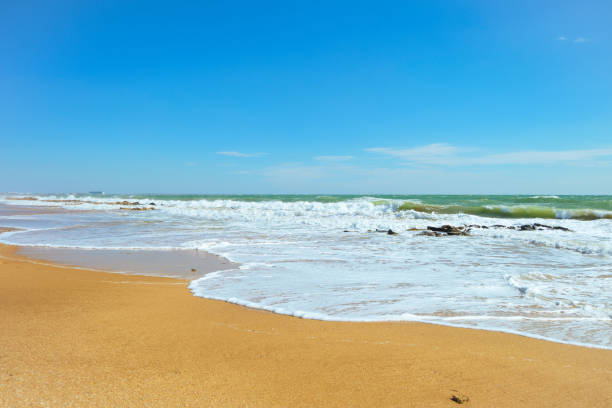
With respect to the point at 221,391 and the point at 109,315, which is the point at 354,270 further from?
the point at 221,391

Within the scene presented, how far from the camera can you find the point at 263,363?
7.93 ft

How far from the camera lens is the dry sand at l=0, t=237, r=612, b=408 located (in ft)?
6.46

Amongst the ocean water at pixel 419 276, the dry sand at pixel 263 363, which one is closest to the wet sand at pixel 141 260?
the ocean water at pixel 419 276

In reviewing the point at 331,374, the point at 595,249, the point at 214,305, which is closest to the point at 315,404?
the point at 331,374

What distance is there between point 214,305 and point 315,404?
2241 millimetres

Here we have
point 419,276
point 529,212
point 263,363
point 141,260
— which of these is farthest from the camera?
point 529,212

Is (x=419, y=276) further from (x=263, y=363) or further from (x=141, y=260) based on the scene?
(x=141, y=260)

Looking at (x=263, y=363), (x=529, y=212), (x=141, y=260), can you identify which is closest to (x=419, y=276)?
(x=263, y=363)

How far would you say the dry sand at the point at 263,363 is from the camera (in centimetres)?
197

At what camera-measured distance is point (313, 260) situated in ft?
22.1

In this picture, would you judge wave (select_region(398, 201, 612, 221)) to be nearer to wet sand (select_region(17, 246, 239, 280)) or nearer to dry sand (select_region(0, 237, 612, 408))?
wet sand (select_region(17, 246, 239, 280))

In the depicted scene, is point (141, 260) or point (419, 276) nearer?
point (419, 276)

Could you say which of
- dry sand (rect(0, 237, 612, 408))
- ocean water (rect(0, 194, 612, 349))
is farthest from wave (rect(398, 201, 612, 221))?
dry sand (rect(0, 237, 612, 408))

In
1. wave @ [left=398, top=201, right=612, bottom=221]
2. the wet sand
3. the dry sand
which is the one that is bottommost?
the wet sand
